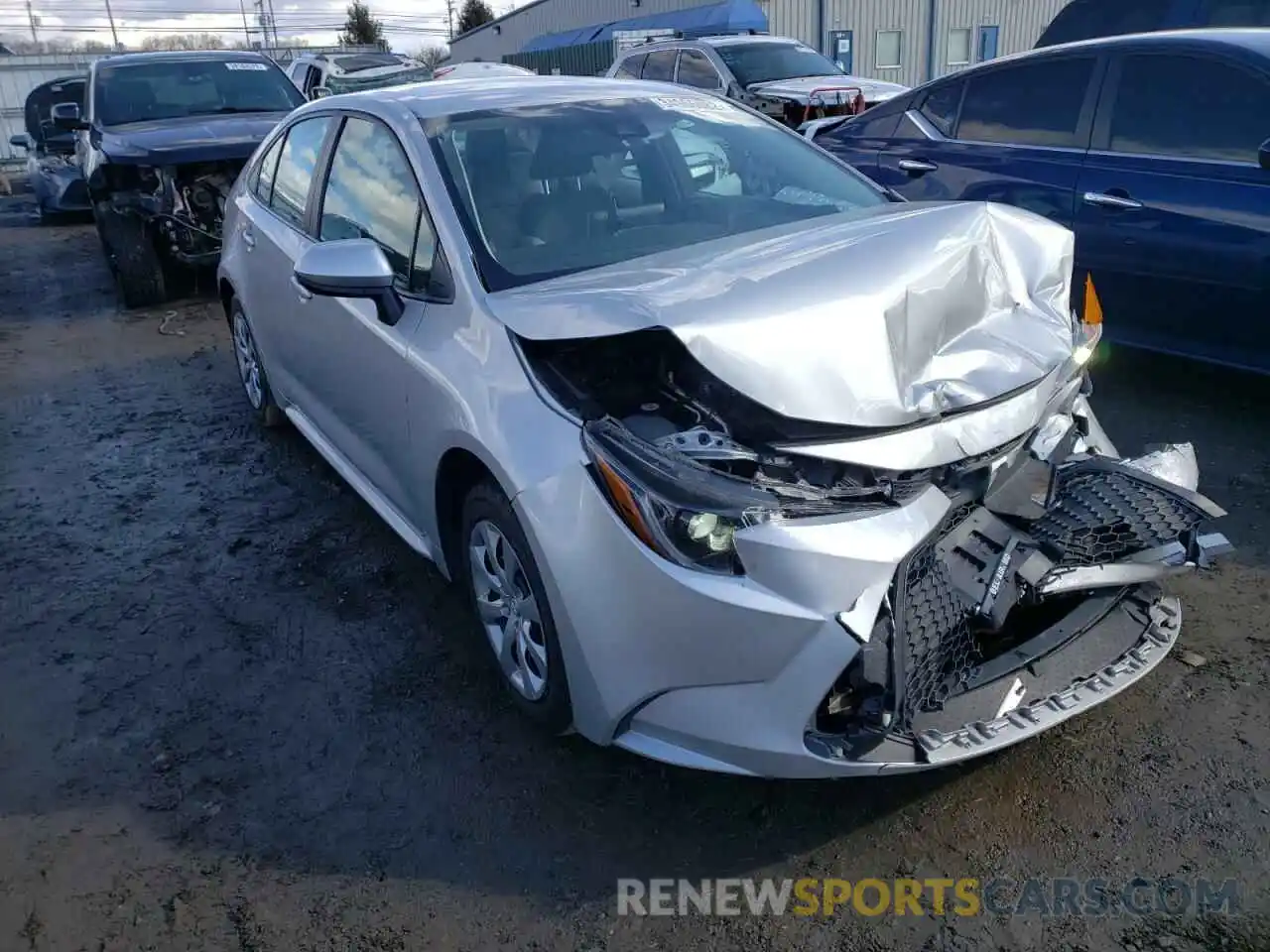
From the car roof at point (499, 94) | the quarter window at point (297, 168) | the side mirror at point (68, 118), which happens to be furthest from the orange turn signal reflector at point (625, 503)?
the side mirror at point (68, 118)

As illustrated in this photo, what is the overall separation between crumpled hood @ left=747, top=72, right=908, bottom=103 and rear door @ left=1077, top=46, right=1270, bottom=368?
7048mm

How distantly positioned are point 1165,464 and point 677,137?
1.97 meters

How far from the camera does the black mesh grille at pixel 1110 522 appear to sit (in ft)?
8.48

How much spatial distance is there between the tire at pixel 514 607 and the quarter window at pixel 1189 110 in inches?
147

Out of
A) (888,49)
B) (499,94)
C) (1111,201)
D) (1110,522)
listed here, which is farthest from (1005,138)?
(888,49)

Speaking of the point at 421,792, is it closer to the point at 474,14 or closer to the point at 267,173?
the point at 267,173

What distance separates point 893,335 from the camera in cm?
255

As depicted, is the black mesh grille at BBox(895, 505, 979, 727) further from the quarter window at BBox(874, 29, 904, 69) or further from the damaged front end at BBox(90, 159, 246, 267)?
the quarter window at BBox(874, 29, 904, 69)

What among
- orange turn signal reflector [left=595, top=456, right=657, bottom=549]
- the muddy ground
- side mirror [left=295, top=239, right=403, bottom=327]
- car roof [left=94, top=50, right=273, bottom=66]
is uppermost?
car roof [left=94, top=50, right=273, bottom=66]

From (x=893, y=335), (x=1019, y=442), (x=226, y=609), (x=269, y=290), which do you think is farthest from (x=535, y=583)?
(x=269, y=290)

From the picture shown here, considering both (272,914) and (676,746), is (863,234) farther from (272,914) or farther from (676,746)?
(272,914)

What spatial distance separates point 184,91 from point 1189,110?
26.3ft

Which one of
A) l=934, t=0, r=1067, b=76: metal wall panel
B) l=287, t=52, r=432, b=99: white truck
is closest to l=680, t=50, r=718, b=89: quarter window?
l=287, t=52, r=432, b=99: white truck

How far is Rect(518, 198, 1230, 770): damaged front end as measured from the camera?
222cm
